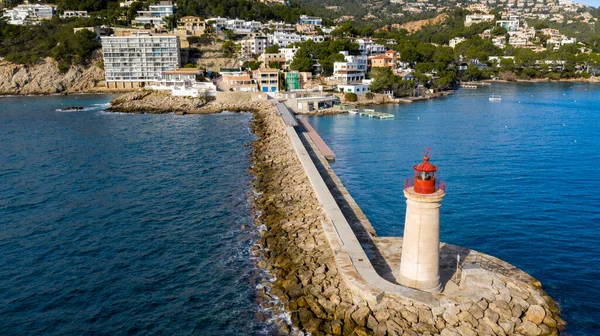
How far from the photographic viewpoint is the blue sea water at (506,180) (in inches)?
590

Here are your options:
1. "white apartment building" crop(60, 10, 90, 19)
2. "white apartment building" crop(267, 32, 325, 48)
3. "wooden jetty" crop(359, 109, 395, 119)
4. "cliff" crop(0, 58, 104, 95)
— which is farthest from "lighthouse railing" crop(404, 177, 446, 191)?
"white apartment building" crop(60, 10, 90, 19)

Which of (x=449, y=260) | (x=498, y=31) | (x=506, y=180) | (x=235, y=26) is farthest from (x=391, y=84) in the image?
(x=498, y=31)

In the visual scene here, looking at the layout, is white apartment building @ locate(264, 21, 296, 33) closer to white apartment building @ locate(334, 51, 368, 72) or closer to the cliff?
white apartment building @ locate(334, 51, 368, 72)

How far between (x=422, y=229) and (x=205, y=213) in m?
12.1

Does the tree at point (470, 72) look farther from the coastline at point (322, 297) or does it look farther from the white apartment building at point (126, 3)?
the white apartment building at point (126, 3)

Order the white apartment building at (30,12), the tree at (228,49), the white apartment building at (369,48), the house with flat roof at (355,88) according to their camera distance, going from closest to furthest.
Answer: the house with flat roof at (355,88) < the tree at (228,49) < the white apartment building at (369,48) < the white apartment building at (30,12)

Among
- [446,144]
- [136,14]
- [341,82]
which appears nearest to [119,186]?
[446,144]

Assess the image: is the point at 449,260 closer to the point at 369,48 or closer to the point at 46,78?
the point at 369,48

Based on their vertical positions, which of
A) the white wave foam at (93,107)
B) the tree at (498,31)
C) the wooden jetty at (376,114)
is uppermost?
the tree at (498,31)

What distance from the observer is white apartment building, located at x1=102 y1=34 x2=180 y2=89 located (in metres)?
82.9

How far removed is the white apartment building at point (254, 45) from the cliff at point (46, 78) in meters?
30.2

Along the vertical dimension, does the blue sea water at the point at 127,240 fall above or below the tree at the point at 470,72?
below

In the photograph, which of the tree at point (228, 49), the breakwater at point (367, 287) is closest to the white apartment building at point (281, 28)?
the tree at point (228, 49)

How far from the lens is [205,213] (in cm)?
2003
